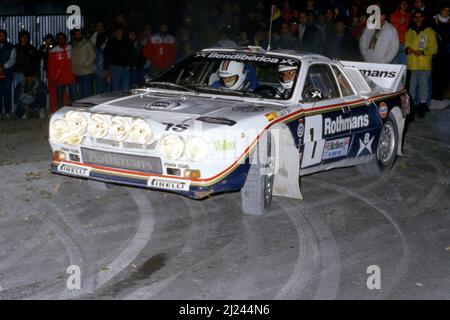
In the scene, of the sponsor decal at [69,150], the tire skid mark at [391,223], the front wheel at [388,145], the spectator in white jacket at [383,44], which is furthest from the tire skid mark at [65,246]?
the spectator in white jacket at [383,44]

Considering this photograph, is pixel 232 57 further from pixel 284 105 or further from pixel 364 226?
pixel 364 226

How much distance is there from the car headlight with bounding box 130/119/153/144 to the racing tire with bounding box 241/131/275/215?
37.8 inches

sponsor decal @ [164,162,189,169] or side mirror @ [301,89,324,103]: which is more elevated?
side mirror @ [301,89,324,103]

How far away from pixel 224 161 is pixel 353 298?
6.74 feet

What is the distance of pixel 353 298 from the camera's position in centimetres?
624

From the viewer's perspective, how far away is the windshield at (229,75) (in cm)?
926

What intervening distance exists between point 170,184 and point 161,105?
1.02 metres

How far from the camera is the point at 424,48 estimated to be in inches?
610

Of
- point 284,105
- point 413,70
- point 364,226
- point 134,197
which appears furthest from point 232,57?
point 413,70

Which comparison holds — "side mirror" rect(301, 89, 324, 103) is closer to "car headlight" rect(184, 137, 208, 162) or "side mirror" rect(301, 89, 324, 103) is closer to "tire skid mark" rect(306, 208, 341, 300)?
"tire skid mark" rect(306, 208, 341, 300)

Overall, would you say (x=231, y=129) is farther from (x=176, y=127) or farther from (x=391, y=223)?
(x=391, y=223)

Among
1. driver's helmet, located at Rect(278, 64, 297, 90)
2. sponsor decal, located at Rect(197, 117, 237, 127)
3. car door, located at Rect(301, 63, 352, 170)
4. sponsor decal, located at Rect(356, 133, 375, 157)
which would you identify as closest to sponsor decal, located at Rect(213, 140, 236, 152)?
sponsor decal, located at Rect(197, 117, 237, 127)

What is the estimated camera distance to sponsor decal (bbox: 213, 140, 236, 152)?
7.75 meters

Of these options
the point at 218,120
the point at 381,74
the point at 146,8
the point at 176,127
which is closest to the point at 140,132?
the point at 176,127
